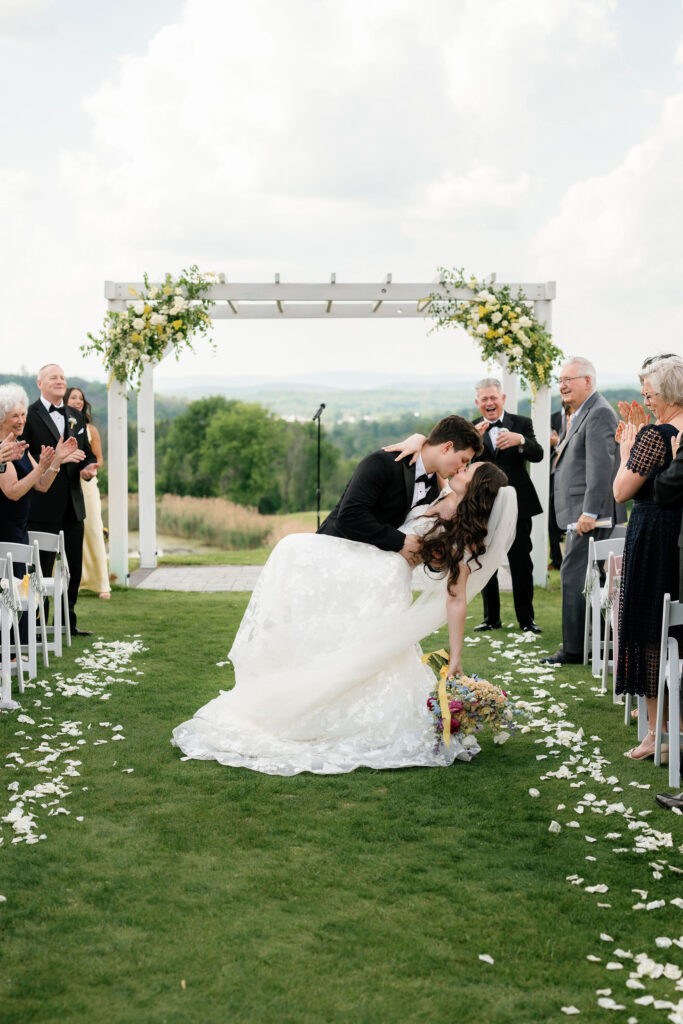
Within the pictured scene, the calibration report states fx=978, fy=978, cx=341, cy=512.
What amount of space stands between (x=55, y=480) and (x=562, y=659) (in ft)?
12.9

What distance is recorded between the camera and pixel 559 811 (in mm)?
3863

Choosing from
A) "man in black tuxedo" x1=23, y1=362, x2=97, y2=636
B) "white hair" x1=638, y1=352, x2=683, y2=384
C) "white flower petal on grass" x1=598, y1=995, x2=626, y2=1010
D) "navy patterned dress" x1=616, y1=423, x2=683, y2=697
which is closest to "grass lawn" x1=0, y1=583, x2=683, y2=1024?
"white flower petal on grass" x1=598, y1=995, x2=626, y2=1010

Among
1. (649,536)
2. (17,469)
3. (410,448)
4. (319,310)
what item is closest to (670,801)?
(649,536)

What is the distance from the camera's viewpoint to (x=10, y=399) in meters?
5.45

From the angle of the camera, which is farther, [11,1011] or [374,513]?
[374,513]

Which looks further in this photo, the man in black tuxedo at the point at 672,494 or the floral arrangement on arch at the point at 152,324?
the floral arrangement on arch at the point at 152,324

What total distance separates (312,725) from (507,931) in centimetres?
178

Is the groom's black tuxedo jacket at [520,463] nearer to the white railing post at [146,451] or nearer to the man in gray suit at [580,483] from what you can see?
the man in gray suit at [580,483]

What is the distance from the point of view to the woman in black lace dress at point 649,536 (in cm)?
411

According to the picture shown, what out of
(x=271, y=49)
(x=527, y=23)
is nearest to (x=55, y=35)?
(x=271, y=49)

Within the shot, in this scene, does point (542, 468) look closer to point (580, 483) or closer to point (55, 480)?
point (580, 483)

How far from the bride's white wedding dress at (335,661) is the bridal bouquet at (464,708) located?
110 mm

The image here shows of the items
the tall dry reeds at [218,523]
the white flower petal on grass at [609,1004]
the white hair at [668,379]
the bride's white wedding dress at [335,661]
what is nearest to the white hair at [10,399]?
the bride's white wedding dress at [335,661]

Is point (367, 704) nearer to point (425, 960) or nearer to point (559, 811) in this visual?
point (559, 811)
